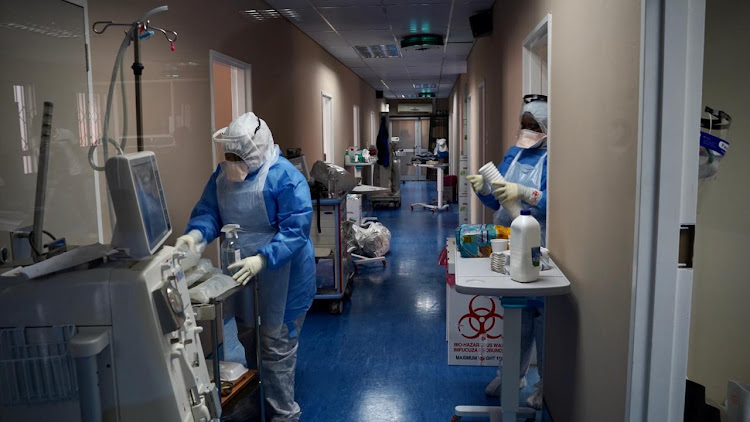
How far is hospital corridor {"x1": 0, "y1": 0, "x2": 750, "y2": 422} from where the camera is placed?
1.36 metres

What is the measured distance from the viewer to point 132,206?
1.36 meters

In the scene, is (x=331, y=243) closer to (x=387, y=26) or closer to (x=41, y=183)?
(x=387, y=26)

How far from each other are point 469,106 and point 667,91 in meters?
6.76

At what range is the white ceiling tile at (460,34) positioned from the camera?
20.2 feet

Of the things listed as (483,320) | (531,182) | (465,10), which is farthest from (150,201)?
(465,10)

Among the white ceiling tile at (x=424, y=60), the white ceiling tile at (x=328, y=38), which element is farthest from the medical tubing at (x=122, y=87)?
the white ceiling tile at (x=424, y=60)

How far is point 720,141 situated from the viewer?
1890 mm

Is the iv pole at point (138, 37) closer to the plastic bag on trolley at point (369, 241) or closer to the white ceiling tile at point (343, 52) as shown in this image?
the plastic bag on trolley at point (369, 241)

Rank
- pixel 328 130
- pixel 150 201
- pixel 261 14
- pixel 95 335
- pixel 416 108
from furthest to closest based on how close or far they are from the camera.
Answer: pixel 416 108, pixel 328 130, pixel 261 14, pixel 150 201, pixel 95 335

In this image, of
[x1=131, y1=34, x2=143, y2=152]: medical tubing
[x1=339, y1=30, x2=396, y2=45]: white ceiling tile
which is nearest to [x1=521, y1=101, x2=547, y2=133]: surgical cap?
[x1=131, y1=34, x2=143, y2=152]: medical tubing

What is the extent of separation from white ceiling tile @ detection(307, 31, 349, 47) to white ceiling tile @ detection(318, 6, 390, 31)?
347mm

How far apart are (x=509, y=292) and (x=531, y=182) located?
94 cm

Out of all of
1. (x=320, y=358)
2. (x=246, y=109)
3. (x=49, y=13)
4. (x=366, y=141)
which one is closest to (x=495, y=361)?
(x=320, y=358)

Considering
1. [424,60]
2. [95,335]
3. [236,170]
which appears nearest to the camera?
[95,335]
